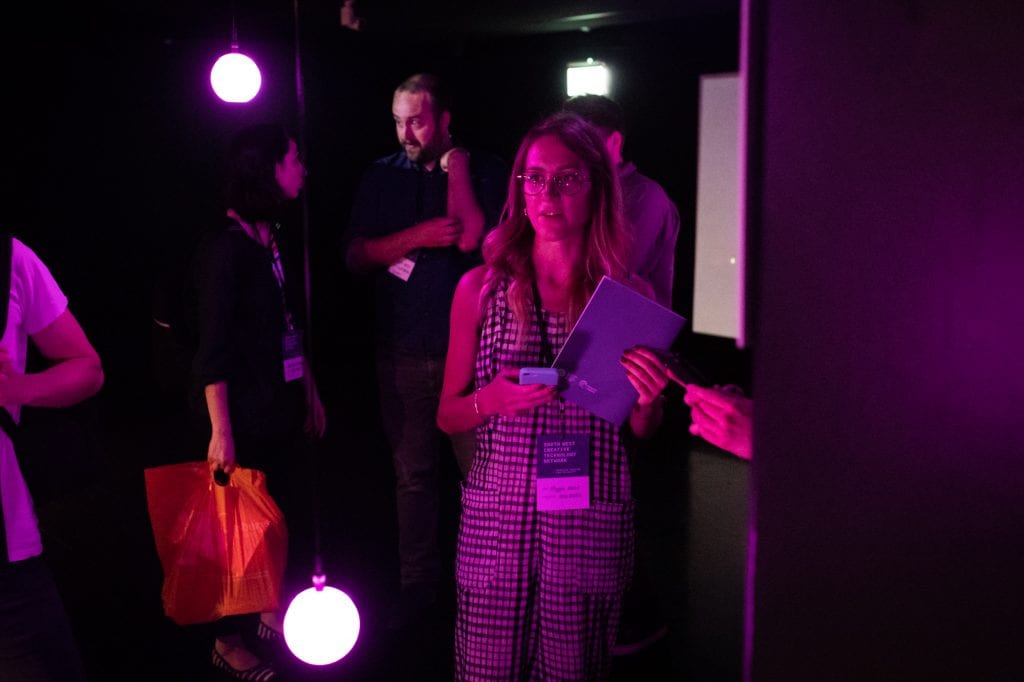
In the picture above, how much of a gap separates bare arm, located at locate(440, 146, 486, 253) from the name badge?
0.20 m

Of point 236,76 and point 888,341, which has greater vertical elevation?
point 236,76

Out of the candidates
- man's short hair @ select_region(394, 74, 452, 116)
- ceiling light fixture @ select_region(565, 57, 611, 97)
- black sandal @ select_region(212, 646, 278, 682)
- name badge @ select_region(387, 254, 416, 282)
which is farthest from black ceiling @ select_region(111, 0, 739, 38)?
black sandal @ select_region(212, 646, 278, 682)

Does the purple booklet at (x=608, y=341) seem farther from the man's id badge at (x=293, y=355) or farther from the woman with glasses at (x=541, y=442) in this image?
the man's id badge at (x=293, y=355)

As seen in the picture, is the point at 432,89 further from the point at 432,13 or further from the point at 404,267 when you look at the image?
the point at 432,13

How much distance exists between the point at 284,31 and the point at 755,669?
19.3 feet

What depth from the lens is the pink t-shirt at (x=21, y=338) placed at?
→ 169 centimetres

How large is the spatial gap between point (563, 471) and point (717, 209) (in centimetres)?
505

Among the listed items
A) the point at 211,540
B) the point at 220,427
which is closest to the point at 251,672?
the point at 211,540

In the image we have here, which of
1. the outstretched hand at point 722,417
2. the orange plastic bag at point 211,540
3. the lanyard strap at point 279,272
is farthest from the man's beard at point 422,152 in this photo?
the outstretched hand at point 722,417

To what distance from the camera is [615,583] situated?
71.5 inches

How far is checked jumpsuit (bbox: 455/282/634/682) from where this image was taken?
176 cm

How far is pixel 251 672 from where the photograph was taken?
9.80 feet

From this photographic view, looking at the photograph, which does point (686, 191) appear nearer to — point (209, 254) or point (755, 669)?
point (209, 254)

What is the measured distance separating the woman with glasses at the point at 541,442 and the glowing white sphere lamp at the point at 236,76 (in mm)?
2324
